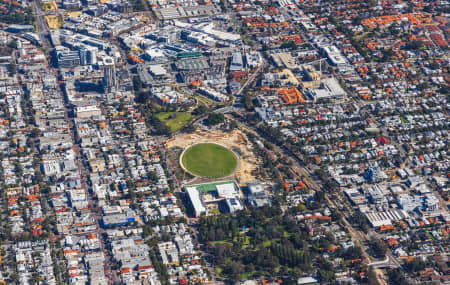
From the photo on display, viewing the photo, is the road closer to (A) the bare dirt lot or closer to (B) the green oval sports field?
(A) the bare dirt lot

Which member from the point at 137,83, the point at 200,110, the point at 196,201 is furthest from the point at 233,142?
the point at 137,83

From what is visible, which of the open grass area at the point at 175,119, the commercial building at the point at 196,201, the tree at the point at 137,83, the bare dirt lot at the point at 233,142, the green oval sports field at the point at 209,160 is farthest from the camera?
the tree at the point at 137,83

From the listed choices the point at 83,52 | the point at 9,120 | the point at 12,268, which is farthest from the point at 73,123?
the point at 12,268

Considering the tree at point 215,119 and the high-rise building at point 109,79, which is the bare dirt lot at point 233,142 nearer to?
the tree at point 215,119

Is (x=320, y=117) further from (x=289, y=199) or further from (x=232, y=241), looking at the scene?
(x=232, y=241)

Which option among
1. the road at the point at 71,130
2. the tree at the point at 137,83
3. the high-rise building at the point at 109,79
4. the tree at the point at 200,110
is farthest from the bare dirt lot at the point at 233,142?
the high-rise building at the point at 109,79

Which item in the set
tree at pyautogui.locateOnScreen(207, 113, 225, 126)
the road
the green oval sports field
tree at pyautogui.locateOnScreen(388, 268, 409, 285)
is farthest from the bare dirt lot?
tree at pyautogui.locateOnScreen(388, 268, 409, 285)

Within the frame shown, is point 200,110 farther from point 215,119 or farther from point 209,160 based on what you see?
point 209,160
